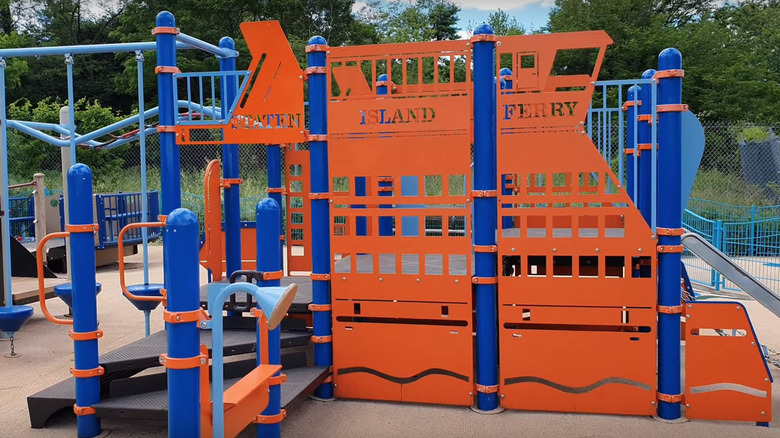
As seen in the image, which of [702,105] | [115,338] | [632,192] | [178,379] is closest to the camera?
[178,379]

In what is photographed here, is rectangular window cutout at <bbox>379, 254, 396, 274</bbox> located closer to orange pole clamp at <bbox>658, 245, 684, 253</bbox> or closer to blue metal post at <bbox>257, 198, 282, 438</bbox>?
blue metal post at <bbox>257, 198, 282, 438</bbox>

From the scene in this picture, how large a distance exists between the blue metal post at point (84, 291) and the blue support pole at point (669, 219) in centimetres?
389

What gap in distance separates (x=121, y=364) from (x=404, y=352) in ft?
6.70

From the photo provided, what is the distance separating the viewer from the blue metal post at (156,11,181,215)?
5.91m

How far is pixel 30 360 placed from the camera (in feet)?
23.7

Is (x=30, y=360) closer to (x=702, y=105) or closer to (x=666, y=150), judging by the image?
(x=666, y=150)

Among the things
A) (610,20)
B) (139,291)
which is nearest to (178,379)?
(139,291)

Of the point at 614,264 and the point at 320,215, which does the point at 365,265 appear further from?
the point at 614,264

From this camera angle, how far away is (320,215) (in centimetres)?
572

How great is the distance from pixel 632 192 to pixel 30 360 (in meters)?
6.13

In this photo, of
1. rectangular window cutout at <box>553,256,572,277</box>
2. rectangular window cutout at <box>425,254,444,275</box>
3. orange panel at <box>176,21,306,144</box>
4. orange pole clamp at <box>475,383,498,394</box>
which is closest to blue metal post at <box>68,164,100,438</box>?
orange panel at <box>176,21,306,144</box>

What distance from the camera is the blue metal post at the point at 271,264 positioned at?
14.9 ft

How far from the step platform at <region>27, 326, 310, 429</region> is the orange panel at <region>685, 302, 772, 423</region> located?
2933 millimetres

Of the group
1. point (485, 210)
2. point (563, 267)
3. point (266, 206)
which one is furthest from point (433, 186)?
point (266, 206)
